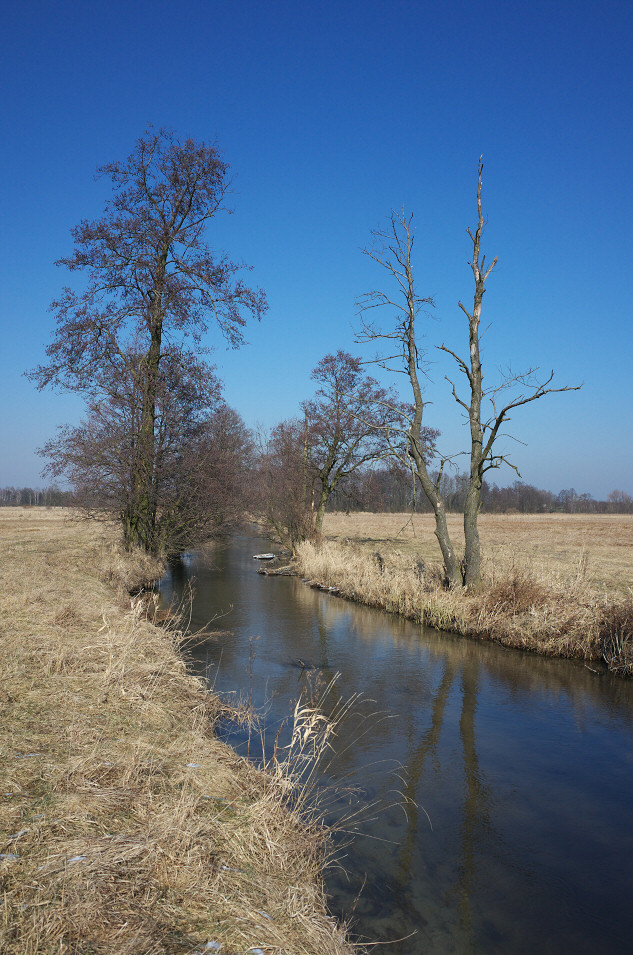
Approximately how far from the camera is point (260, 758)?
6.55 m

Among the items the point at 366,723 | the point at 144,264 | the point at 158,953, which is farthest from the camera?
the point at 144,264

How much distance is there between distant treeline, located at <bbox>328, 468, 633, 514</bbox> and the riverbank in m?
8.01

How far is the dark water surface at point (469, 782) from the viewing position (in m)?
4.36

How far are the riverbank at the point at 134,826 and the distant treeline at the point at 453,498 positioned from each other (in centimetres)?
801

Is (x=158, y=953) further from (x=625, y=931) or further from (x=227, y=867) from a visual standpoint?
(x=625, y=931)

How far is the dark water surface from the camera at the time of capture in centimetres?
436

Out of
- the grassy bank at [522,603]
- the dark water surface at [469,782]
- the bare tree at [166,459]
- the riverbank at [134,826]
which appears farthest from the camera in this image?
the bare tree at [166,459]

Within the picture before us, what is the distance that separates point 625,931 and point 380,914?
5.76 ft

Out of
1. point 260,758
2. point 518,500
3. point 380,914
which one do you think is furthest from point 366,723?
point 518,500

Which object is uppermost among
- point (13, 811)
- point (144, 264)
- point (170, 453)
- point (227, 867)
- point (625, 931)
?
point (144, 264)

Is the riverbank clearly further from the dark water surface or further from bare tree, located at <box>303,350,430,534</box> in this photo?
bare tree, located at <box>303,350,430,534</box>

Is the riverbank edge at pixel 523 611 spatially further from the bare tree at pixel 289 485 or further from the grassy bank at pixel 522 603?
the bare tree at pixel 289 485

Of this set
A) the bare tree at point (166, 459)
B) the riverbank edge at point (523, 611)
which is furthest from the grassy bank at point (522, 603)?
the bare tree at point (166, 459)

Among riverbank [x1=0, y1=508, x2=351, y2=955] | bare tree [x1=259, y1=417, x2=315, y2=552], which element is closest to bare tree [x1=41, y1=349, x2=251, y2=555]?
bare tree [x1=259, y1=417, x2=315, y2=552]
